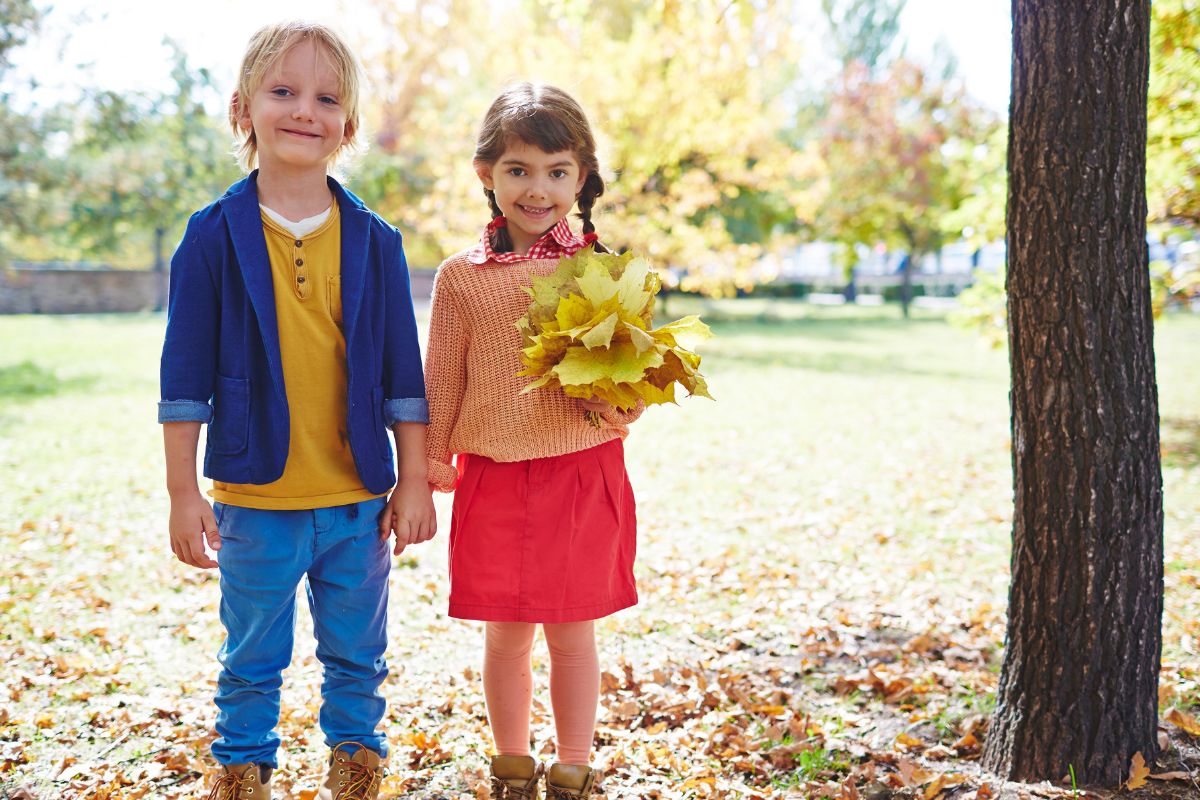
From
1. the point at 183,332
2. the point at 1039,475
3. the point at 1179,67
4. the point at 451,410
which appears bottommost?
the point at 1039,475

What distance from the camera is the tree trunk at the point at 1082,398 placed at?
2463 mm

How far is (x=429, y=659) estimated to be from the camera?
12.4 ft

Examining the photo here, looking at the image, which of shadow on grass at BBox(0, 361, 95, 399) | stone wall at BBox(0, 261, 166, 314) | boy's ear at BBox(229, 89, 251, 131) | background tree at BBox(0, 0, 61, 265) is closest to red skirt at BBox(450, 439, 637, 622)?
boy's ear at BBox(229, 89, 251, 131)

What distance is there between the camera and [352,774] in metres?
2.40

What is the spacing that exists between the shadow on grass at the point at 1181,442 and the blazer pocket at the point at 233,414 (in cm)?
Answer: 659

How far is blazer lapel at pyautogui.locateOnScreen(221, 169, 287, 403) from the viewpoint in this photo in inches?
84.7

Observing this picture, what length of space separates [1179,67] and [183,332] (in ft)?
23.2

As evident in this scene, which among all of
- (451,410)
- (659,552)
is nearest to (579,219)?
(451,410)

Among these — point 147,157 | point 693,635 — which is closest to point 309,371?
point 693,635

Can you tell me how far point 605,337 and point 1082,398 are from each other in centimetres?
126

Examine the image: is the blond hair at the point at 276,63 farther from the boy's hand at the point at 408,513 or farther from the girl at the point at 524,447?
the boy's hand at the point at 408,513

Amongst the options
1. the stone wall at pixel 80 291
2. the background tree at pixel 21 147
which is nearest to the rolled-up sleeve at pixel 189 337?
the background tree at pixel 21 147

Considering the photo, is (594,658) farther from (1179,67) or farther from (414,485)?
(1179,67)

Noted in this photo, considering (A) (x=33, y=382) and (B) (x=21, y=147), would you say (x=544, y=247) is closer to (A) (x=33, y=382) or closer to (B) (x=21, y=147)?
(A) (x=33, y=382)
